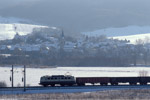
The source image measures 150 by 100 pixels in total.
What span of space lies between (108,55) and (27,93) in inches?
5114

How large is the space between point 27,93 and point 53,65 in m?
104

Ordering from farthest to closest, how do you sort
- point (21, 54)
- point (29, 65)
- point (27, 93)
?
point (21, 54) → point (29, 65) → point (27, 93)

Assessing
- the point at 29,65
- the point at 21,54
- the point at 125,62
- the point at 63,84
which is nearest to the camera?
the point at 63,84

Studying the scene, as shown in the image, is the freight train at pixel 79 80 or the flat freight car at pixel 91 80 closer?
the freight train at pixel 79 80

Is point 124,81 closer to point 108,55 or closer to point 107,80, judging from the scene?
point 107,80

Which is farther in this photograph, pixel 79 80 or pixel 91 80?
pixel 91 80

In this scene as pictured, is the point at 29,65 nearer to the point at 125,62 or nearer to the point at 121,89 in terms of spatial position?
the point at 125,62

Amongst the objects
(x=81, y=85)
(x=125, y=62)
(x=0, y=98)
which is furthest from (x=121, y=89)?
(x=125, y=62)

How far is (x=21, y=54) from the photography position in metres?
194

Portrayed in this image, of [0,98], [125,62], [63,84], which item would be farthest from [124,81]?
[125,62]

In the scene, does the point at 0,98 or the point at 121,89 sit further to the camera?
the point at 121,89

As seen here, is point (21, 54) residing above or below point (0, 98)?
above

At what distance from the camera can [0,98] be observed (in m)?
64.9

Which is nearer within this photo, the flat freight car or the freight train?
the freight train
